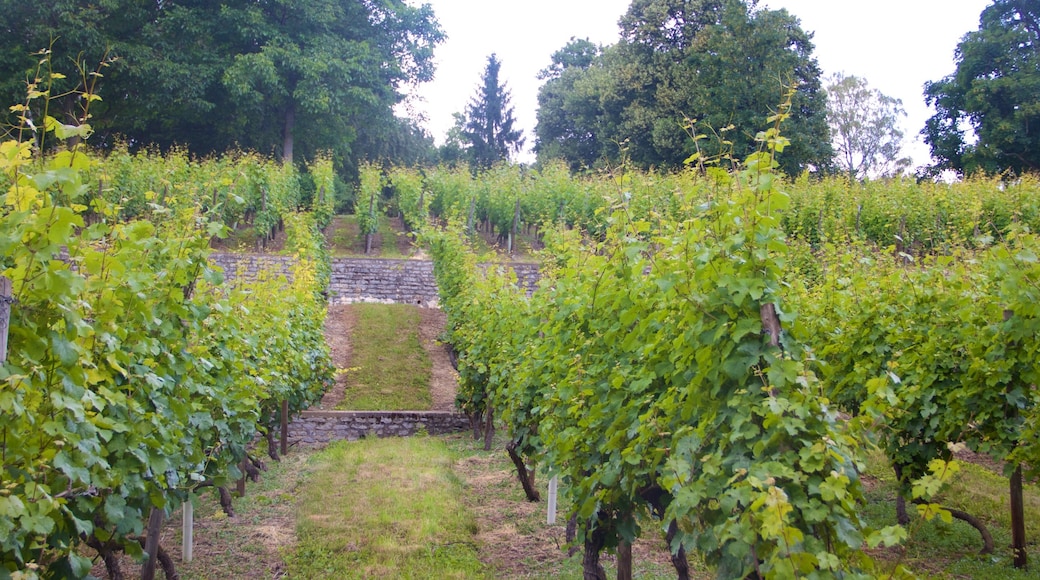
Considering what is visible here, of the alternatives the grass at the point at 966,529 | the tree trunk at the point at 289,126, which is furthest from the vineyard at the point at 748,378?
the tree trunk at the point at 289,126

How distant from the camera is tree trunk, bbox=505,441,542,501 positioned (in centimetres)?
779

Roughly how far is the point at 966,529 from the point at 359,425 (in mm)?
7997

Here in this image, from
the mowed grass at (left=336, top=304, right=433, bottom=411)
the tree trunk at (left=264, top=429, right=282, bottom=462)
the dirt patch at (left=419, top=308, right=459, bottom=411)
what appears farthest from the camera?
the dirt patch at (left=419, top=308, right=459, bottom=411)

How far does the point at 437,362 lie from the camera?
51.8 feet

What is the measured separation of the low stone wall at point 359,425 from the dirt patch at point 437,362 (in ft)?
2.48

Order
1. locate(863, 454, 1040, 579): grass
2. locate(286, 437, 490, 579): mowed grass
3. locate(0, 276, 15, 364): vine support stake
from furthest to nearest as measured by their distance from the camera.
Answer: locate(863, 454, 1040, 579): grass < locate(286, 437, 490, 579): mowed grass < locate(0, 276, 15, 364): vine support stake

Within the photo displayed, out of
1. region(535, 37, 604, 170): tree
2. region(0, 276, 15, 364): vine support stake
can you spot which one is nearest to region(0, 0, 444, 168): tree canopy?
region(535, 37, 604, 170): tree

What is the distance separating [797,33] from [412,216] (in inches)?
618

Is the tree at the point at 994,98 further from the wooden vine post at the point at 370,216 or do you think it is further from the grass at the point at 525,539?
the grass at the point at 525,539

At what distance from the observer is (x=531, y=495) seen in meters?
8.12

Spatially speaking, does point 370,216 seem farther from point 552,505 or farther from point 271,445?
point 552,505

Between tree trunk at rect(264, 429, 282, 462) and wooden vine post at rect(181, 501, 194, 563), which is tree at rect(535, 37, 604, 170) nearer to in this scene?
tree trunk at rect(264, 429, 282, 462)

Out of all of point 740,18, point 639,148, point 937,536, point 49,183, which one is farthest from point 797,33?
point 49,183

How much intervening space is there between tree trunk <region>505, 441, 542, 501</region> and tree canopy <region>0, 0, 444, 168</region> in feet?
74.8
